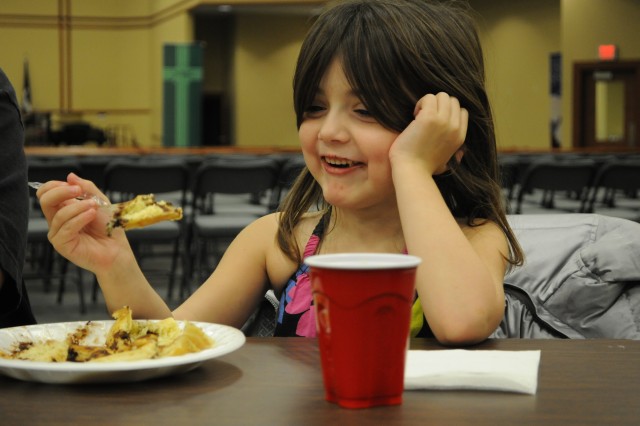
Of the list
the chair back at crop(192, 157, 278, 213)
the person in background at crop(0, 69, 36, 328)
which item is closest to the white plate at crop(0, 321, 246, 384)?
the person in background at crop(0, 69, 36, 328)

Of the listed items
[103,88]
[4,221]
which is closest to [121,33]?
[103,88]

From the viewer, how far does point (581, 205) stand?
5930 millimetres

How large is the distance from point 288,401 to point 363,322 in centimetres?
13

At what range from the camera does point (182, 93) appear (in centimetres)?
1377

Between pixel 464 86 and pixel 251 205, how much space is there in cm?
459

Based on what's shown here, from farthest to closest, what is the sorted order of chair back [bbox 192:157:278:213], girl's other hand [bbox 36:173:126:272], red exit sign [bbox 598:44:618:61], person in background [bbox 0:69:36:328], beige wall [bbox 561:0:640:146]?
red exit sign [bbox 598:44:618:61] → beige wall [bbox 561:0:640:146] → chair back [bbox 192:157:278:213] → person in background [bbox 0:69:36:328] → girl's other hand [bbox 36:173:126:272]

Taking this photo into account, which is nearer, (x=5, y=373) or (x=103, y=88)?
(x=5, y=373)

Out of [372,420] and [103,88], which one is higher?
[103,88]

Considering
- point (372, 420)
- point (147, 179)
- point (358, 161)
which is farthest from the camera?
point (147, 179)

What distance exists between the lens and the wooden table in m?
0.80

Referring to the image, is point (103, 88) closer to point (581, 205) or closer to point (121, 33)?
point (121, 33)

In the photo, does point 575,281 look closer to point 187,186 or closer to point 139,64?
point 187,186

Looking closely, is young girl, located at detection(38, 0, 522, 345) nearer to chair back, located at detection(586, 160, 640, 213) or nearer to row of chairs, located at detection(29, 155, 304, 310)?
row of chairs, located at detection(29, 155, 304, 310)

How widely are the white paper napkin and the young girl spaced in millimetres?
174
